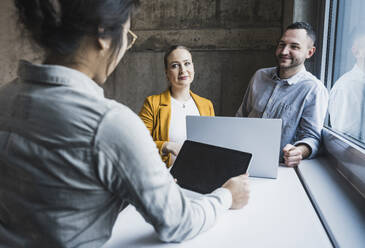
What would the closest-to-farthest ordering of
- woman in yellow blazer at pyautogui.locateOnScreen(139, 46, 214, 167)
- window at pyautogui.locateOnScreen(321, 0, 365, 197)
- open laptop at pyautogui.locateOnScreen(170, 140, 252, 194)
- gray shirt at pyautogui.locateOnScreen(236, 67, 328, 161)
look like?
open laptop at pyautogui.locateOnScreen(170, 140, 252, 194), window at pyautogui.locateOnScreen(321, 0, 365, 197), gray shirt at pyautogui.locateOnScreen(236, 67, 328, 161), woman in yellow blazer at pyautogui.locateOnScreen(139, 46, 214, 167)

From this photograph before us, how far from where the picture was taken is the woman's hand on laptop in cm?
95

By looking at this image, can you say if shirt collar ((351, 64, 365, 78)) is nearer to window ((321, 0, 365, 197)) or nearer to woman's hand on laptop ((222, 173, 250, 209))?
window ((321, 0, 365, 197))

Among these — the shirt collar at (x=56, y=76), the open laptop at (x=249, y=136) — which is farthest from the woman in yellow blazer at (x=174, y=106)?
the shirt collar at (x=56, y=76)

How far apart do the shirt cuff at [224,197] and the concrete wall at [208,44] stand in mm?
2793

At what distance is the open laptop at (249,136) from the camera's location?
1.27m

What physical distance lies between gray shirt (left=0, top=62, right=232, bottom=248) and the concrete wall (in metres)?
3.03

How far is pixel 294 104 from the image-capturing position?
205 cm

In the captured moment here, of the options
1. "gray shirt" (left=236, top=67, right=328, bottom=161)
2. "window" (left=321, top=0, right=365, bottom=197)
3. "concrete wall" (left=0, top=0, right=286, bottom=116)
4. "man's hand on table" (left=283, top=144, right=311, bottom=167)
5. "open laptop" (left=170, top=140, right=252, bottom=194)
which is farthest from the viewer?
"concrete wall" (left=0, top=0, right=286, bottom=116)

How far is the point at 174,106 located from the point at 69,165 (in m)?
1.65

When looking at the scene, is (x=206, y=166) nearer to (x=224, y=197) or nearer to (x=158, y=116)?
(x=224, y=197)

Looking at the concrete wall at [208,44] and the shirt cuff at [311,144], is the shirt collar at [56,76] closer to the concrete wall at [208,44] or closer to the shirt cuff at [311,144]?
the shirt cuff at [311,144]

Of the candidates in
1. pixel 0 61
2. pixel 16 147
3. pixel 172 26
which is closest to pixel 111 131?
pixel 16 147

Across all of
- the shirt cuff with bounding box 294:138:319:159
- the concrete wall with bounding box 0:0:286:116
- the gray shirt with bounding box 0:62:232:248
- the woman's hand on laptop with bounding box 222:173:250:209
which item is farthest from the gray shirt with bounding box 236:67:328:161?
the gray shirt with bounding box 0:62:232:248

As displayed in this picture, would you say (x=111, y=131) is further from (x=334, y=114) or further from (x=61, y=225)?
(x=334, y=114)
